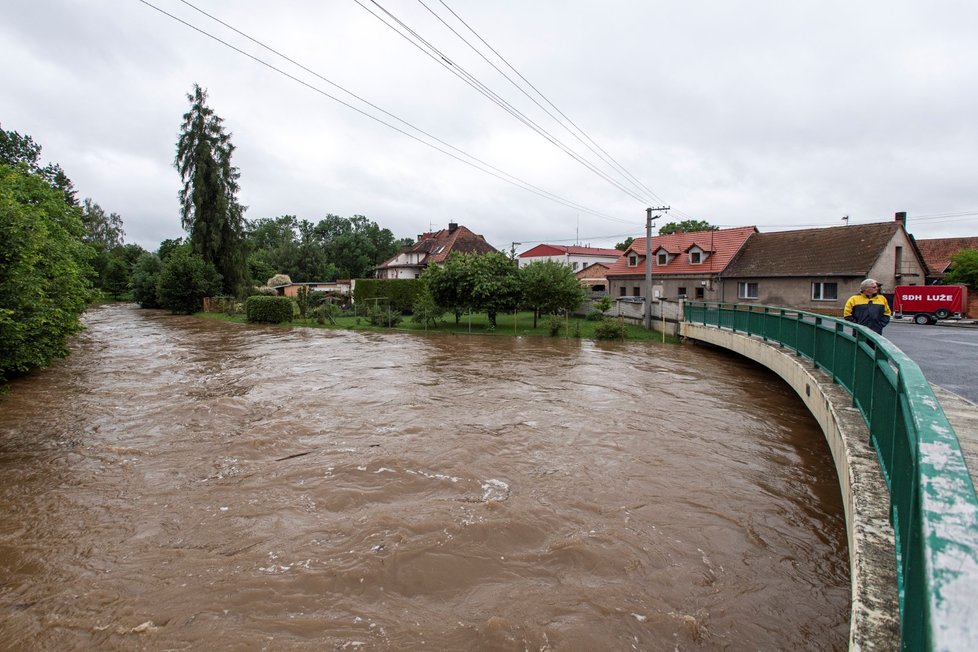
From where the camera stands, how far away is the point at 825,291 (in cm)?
3069

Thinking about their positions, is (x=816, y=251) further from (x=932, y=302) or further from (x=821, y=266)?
(x=932, y=302)

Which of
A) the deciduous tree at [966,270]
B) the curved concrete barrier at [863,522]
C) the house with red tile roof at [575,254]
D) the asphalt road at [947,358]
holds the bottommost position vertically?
the curved concrete barrier at [863,522]

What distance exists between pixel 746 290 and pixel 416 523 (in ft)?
109

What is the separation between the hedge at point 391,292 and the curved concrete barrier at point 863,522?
30730 millimetres

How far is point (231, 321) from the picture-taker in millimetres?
37406

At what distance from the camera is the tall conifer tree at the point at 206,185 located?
44031 mm

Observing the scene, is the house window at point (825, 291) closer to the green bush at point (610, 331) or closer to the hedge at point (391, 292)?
the green bush at point (610, 331)

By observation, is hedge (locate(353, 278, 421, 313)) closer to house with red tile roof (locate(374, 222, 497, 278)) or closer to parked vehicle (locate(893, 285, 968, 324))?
house with red tile roof (locate(374, 222, 497, 278))

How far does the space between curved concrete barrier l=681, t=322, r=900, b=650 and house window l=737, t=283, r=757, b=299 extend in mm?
27898

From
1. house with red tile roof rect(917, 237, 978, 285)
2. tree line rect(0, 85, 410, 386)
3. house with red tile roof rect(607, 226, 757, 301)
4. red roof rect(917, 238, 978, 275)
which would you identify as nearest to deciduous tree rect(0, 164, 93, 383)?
tree line rect(0, 85, 410, 386)

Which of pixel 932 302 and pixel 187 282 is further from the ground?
pixel 187 282

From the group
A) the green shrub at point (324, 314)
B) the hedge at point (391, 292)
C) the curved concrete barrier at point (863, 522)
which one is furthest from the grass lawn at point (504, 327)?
the curved concrete barrier at point (863, 522)

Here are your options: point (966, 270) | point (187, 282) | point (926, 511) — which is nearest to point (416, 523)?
point (926, 511)

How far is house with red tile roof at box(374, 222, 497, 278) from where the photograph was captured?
183 ft
